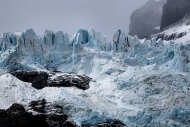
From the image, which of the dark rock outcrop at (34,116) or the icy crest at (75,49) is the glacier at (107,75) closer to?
the icy crest at (75,49)

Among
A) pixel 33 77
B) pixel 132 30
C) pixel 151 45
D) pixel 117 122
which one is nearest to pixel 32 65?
pixel 33 77

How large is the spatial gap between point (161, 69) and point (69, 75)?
46.6ft

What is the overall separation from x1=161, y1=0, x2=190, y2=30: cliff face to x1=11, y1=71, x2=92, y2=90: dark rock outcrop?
108659mm

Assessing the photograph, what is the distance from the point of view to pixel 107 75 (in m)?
46.9

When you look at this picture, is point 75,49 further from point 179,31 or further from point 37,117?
point 179,31

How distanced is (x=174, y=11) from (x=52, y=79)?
11868 centimetres

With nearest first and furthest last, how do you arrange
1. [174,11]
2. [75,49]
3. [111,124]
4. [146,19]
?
1. [111,124]
2. [75,49]
3. [174,11]
4. [146,19]

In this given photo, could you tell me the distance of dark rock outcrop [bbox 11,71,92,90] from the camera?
4455cm

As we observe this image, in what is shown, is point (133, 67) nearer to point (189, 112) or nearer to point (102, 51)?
point (102, 51)

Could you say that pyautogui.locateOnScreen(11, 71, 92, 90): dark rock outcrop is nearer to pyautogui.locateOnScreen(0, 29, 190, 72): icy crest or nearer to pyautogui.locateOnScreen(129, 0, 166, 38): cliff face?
pyautogui.locateOnScreen(0, 29, 190, 72): icy crest

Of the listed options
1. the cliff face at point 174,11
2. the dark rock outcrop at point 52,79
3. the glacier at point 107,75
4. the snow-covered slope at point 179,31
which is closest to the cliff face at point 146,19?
the cliff face at point 174,11

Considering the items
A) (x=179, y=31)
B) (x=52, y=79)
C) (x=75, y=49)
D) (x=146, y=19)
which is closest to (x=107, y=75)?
(x=75, y=49)

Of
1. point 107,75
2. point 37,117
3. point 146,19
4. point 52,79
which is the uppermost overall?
point 146,19

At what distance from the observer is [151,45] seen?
5859 cm
